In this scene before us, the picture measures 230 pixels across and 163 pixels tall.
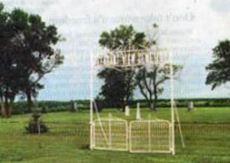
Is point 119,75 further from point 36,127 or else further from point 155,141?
point 155,141

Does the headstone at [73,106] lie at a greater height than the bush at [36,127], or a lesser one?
greater

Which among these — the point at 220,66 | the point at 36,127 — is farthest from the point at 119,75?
the point at 220,66

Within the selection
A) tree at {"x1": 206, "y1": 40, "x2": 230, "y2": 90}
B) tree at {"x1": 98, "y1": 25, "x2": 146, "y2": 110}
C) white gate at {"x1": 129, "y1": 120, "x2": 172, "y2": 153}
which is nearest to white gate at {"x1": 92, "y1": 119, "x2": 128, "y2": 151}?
white gate at {"x1": 129, "y1": 120, "x2": 172, "y2": 153}

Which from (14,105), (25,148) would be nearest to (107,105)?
(14,105)

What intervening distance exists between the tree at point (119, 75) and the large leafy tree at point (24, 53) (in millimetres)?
8192

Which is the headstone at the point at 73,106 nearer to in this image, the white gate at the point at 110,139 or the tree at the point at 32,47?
the tree at the point at 32,47

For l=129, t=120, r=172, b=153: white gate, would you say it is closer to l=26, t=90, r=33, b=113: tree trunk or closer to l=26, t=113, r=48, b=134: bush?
l=26, t=113, r=48, b=134: bush

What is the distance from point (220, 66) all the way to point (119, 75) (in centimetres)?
4762

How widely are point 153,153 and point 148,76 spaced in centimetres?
4216

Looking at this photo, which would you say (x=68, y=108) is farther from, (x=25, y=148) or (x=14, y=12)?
(x=25, y=148)

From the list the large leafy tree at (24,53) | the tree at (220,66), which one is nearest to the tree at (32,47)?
the large leafy tree at (24,53)

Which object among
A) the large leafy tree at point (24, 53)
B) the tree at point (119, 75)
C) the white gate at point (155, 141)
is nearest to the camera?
the white gate at point (155, 141)

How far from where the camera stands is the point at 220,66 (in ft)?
357

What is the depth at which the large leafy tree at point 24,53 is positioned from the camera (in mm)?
84188
